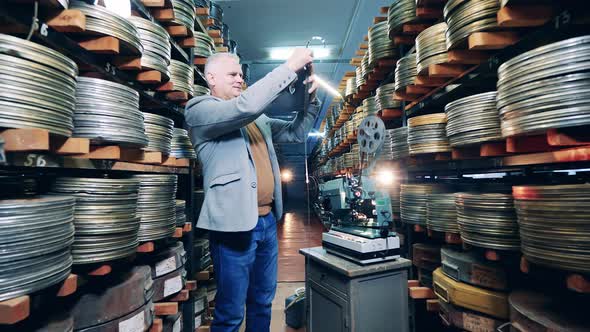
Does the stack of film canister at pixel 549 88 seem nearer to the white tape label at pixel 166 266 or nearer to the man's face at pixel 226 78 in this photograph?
the man's face at pixel 226 78

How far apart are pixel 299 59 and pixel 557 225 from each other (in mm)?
1809

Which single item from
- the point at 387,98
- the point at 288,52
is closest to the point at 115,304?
the point at 387,98

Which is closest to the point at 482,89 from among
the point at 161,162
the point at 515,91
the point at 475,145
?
the point at 475,145

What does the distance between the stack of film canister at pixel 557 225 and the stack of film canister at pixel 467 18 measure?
4.23 ft

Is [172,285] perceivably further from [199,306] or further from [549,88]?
[549,88]

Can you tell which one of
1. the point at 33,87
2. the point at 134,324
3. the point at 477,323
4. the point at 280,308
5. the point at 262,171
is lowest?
the point at 280,308

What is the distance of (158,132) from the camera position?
10.7ft

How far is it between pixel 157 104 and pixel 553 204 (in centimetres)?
367

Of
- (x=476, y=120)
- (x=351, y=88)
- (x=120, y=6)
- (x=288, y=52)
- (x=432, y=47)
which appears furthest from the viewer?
(x=288, y=52)

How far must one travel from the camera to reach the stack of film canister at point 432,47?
311 centimetres

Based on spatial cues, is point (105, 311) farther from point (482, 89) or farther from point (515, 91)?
Result: point (482, 89)

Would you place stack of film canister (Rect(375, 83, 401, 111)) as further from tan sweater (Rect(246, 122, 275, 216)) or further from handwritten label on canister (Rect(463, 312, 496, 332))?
handwritten label on canister (Rect(463, 312, 496, 332))

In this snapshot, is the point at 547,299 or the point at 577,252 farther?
the point at 547,299

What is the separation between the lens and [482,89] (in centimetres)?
369
